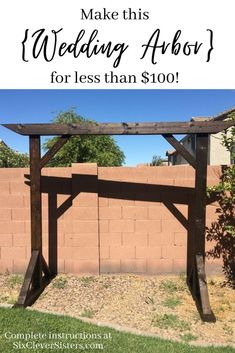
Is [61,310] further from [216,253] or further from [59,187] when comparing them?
[216,253]

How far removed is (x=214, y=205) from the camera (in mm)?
6316

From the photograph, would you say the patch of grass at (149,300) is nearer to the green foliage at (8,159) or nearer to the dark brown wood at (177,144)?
the dark brown wood at (177,144)

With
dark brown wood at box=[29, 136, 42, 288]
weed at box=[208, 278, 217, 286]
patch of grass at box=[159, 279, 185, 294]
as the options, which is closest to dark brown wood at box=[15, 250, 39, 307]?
dark brown wood at box=[29, 136, 42, 288]

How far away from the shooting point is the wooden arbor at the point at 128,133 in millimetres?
5434

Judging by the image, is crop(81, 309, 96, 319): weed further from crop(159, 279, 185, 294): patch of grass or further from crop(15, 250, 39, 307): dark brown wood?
crop(159, 279, 185, 294): patch of grass

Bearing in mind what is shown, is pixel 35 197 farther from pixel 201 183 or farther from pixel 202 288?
pixel 202 288

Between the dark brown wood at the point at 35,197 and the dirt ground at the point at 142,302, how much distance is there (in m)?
0.39

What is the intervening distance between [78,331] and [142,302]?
4.40 ft

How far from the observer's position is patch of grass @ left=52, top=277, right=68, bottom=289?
603 centimetres

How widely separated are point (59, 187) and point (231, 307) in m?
3.27

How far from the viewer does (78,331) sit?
174 inches

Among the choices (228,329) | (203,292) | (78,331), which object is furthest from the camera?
(203,292)

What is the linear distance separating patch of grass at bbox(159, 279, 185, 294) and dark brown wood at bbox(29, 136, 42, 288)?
6.45 ft

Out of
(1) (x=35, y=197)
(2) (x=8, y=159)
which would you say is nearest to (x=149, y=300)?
(1) (x=35, y=197)
